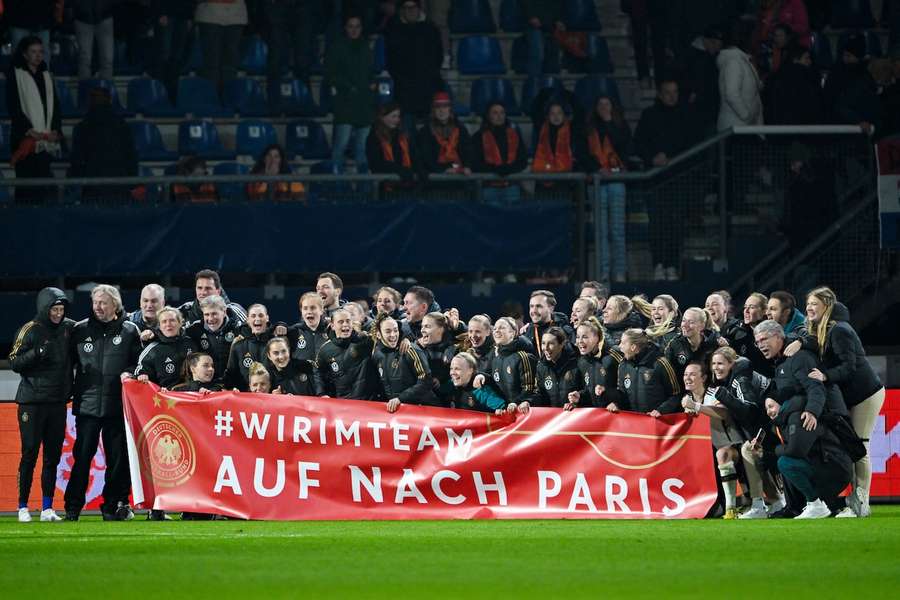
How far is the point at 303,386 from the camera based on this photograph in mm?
15594

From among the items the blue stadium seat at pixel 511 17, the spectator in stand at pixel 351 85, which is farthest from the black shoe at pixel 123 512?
the blue stadium seat at pixel 511 17

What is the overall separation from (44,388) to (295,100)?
8.88 m

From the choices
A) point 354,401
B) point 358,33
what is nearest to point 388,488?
point 354,401

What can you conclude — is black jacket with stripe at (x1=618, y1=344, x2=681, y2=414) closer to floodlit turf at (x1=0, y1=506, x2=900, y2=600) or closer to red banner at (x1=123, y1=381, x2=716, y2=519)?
red banner at (x1=123, y1=381, x2=716, y2=519)

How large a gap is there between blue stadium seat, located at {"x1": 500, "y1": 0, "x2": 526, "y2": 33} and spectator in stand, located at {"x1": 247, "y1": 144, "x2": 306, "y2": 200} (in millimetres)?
4795

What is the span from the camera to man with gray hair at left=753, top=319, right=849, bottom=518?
1428cm

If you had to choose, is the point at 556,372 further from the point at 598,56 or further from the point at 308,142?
the point at 598,56

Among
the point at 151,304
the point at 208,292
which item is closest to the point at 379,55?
the point at 208,292

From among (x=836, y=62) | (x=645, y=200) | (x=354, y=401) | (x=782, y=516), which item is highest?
(x=836, y=62)

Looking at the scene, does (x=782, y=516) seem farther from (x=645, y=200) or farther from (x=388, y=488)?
(x=645, y=200)

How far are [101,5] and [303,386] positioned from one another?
940 centimetres

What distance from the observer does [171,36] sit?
23.6m

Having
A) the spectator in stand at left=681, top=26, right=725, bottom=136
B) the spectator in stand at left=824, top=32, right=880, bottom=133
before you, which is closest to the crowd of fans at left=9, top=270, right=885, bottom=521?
the spectator in stand at left=824, top=32, right=880, bottom=133

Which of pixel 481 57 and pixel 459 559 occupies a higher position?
pixel 481 57
